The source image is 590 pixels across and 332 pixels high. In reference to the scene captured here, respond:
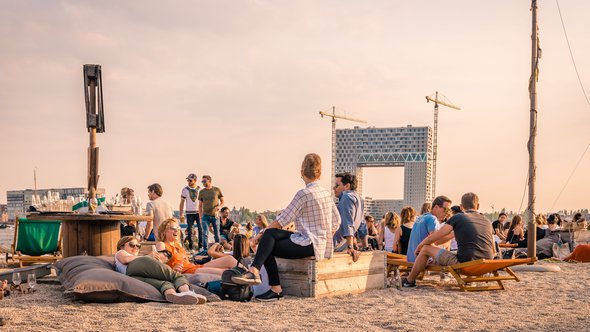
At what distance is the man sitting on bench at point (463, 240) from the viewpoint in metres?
8.16

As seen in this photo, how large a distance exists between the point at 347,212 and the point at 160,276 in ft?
7.80

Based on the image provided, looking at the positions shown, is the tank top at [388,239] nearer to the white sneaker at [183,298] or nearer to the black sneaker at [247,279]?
the black sneaker at [247,279]

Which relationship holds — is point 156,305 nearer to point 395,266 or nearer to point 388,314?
point 388,314

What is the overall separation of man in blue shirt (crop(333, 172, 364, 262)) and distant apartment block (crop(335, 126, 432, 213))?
6231 inches

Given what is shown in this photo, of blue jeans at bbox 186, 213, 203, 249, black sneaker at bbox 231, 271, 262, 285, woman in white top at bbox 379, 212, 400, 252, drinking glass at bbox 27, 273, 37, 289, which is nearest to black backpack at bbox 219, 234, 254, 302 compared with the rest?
black sneaker at bbox 231, 271, 262, 285

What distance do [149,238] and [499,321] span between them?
734cm

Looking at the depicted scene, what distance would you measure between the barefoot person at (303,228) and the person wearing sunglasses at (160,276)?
2.46ft

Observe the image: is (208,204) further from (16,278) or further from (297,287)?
(16,278)

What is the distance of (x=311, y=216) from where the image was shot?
696 cm

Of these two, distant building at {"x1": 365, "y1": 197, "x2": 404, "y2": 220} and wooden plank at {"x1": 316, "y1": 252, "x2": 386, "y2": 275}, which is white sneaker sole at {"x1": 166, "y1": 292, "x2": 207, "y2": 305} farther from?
distant building at {"x1": 365, "y1": 197, "x2": 404, "y2": 220}

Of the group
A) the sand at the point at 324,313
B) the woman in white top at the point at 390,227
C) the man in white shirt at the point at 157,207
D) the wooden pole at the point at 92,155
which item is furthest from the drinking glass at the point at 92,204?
the woman in white top at the point at 390,227

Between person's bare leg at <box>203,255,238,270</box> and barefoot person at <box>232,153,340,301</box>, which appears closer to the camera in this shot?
barefoot person at <box>232,153,340,301</box>

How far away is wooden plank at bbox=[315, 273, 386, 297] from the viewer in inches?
285

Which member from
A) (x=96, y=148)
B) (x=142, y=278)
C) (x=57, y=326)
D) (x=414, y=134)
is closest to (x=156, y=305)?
(x=142, y=278)
